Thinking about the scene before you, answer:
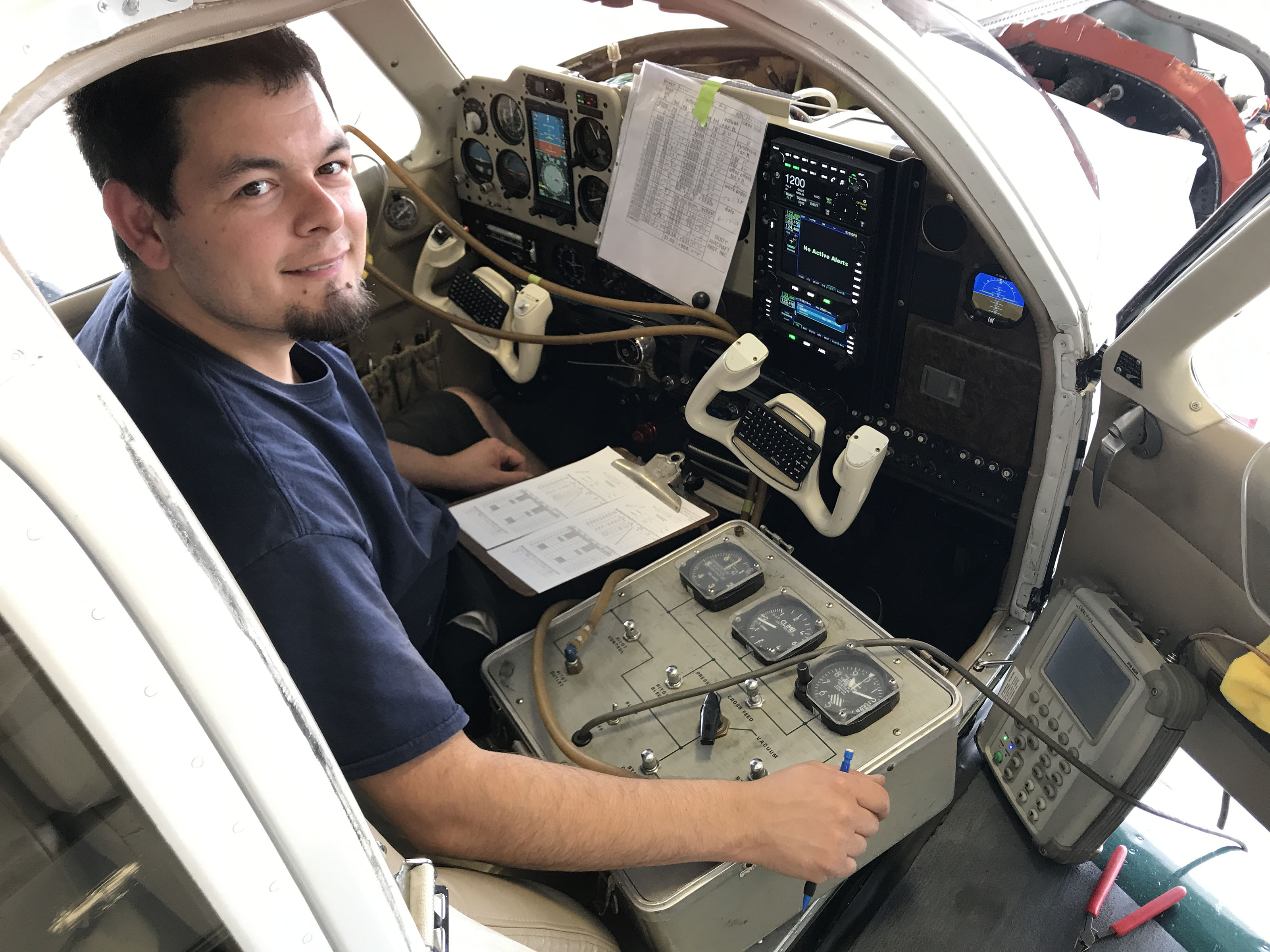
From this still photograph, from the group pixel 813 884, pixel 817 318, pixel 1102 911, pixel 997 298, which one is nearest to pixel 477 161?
pixel 817 318

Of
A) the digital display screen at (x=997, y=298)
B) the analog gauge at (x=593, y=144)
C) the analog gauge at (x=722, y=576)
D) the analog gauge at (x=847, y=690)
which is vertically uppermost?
the analog gauge at (x=593, y=144)

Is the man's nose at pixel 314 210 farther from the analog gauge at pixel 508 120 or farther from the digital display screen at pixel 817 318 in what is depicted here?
the analog gauge at pixel 508 120

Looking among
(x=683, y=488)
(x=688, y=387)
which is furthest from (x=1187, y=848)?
(x=688, y=387)

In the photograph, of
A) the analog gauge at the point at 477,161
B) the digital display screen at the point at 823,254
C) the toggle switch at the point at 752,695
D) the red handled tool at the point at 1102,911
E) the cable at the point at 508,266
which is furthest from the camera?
the analog gauge at the point at 477,161

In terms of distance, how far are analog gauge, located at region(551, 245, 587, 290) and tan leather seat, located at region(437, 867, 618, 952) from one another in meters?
1.49

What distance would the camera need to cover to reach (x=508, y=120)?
2143 mm

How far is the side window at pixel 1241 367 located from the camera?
120 centimetres

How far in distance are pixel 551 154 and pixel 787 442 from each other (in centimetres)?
96

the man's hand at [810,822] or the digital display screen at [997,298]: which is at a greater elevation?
the digital display screen at [997,298]

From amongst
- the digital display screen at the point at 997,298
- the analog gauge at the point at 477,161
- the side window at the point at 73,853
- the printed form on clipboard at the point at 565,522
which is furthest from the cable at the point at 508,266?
the side window at the point at 73,853

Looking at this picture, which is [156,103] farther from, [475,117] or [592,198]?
[475,117]

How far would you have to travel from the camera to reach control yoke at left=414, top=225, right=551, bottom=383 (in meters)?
2.15

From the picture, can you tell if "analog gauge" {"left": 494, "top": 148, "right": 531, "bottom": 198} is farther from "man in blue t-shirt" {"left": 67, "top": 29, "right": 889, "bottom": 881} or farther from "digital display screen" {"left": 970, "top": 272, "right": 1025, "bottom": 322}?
"digital display screen" {"left": 970, "top": 272, "right": 1025, "bottom": 322}

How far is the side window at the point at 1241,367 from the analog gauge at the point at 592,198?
126 centimetres
